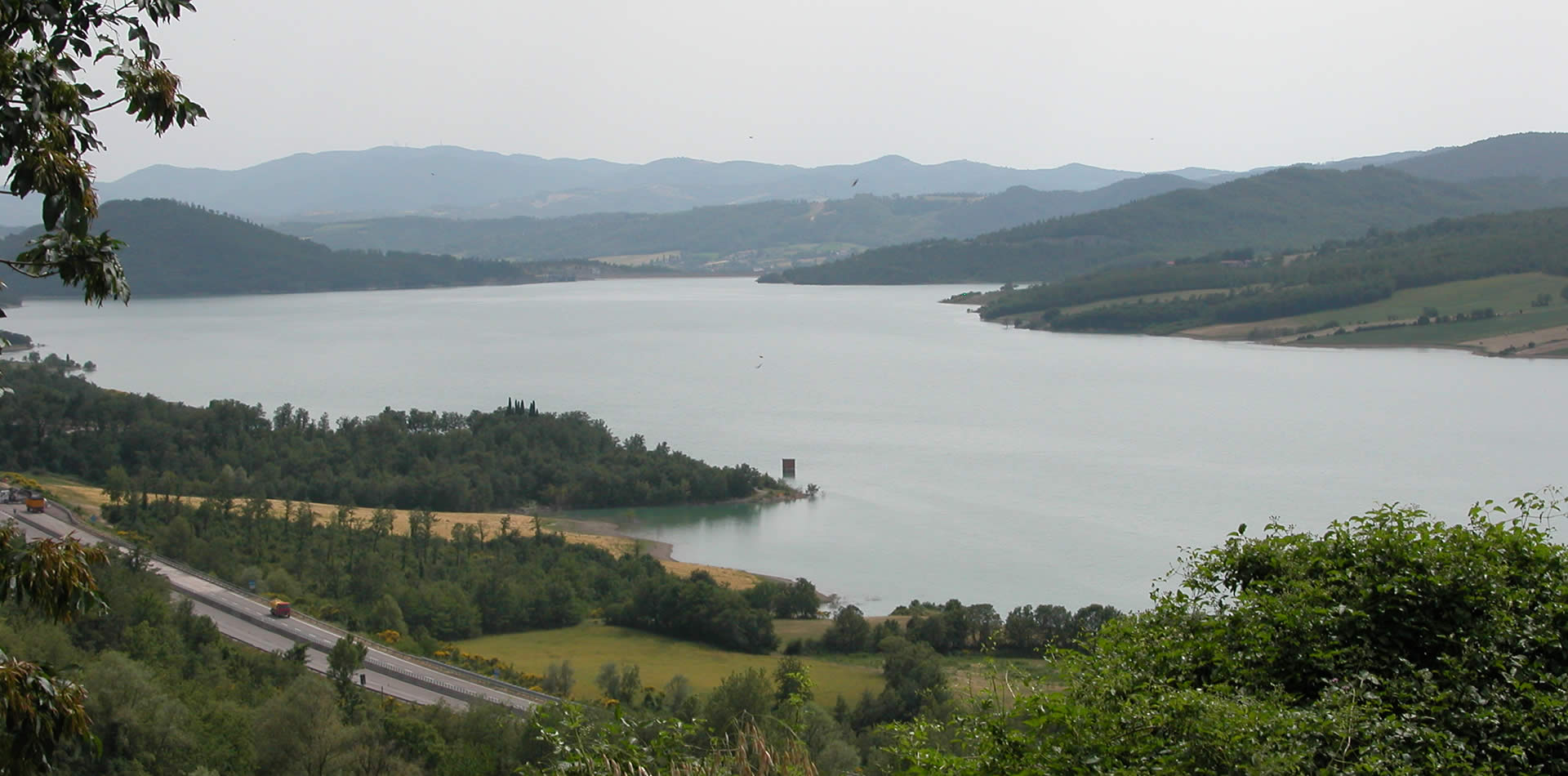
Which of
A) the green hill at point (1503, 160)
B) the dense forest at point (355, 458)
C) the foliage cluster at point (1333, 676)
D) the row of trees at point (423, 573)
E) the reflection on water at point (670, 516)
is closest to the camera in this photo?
the foliage cluster at point (1333, 676)

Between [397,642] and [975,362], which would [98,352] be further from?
[397,642]

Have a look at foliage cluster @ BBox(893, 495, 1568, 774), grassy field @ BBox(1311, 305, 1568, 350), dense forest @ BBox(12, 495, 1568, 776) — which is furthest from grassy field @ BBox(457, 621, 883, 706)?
grassy field @ BBox(1311, 305, 1568, 350)

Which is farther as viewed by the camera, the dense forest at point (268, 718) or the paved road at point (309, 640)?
the paved road at point (309, 640)

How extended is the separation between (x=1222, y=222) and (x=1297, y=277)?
2972 centimetres

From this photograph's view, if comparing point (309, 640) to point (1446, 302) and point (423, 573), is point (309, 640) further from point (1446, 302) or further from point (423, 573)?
point (1446, 302)

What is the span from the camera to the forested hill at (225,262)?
78.7 metres

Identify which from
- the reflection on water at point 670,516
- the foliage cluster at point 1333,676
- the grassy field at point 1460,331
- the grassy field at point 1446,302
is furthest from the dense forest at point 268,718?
the grassy field at point 1446,302

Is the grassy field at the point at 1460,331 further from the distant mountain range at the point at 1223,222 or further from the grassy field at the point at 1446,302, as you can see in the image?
the distant mountain range at the point at 1223,222

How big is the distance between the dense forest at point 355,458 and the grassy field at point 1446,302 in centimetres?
3044

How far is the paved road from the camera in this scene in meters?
11.8

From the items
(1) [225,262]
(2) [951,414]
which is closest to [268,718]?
(2) [951,414]

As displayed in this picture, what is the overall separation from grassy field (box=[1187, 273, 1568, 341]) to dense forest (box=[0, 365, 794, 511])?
30436 mm

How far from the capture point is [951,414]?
Result: 34531mm

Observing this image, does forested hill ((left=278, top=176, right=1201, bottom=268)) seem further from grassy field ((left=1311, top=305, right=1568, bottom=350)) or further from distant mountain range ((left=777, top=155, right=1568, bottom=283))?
grassy field ((left=1311, top=305, right=1568, bottom=350))
